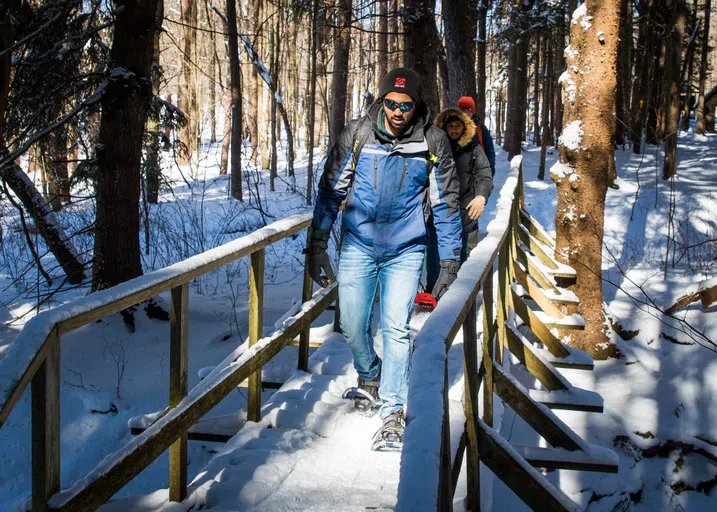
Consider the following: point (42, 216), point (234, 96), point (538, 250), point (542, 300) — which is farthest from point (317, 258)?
point (234, 96)

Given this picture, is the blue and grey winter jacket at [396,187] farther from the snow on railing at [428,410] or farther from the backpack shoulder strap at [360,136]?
the snow on railing at [428,410]

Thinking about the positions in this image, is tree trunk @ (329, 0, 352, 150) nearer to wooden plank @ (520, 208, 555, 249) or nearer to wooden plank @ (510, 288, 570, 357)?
wooden plank @ (520, 208, 555, 249)

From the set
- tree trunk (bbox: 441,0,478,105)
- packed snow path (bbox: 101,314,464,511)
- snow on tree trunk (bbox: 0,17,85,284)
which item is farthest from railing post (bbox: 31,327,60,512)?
tree trunk (bbox: 441,0,478,105)

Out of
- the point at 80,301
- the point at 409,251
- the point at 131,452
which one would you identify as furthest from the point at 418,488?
the point at 409,251

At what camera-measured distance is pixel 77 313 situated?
7.30 ft

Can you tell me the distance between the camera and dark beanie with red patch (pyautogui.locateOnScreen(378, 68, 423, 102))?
3.62 meters

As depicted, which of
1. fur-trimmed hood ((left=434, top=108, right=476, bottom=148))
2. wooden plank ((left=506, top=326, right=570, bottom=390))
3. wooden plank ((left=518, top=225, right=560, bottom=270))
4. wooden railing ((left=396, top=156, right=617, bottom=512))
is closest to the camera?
wooden railing ((left=396, top=156, right=617, bottom=512))

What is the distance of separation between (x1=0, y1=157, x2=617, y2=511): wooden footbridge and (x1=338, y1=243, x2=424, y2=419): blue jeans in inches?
17.9

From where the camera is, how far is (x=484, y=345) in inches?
135

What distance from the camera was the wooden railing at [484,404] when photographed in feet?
4.42

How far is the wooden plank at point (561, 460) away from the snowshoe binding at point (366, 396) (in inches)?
34.9

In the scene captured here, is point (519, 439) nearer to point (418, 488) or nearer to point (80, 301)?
point (80, 301)

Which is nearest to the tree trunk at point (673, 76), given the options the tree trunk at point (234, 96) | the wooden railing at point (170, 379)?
the tree trunk at point (234, 96)

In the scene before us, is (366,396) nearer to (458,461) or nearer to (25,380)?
(458,461)
